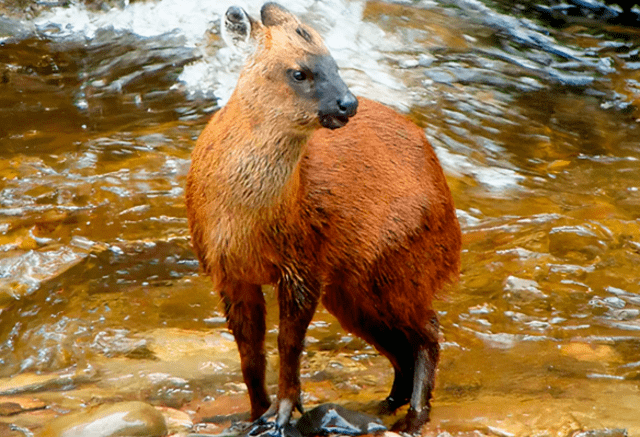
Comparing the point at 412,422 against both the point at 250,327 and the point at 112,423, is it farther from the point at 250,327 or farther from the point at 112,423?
the point at 112,423

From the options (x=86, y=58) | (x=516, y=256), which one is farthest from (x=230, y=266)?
(x=86, y=58)

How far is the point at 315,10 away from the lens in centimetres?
1319

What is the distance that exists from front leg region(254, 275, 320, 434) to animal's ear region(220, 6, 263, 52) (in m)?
1.20

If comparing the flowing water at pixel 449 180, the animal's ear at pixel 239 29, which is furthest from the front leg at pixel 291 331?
the animal's ear at pixel 239 29

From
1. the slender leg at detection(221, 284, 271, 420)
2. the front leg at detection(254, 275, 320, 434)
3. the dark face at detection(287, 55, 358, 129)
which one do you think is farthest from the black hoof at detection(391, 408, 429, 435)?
the dark face at detection(287, 55, 358, 129)

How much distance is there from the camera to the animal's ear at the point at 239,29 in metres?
4.20

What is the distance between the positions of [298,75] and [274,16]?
1.42ft

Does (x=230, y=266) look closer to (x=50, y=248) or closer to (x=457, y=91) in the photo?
(x=50, y=248)

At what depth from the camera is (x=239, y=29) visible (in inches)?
166

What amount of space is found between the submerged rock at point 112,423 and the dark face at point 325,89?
192 centimetres

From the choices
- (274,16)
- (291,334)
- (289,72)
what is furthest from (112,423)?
(274,16)

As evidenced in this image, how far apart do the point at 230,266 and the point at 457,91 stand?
7507 millimetres

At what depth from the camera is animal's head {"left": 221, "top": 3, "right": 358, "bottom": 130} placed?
13.1ft

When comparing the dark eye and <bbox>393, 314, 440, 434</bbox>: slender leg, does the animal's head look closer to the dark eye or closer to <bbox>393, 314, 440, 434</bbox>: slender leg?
the dark eye
